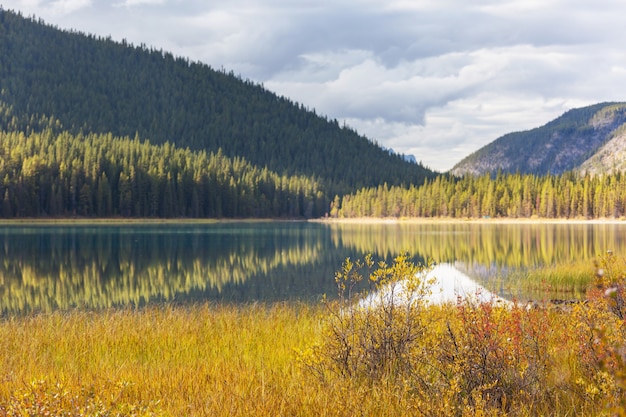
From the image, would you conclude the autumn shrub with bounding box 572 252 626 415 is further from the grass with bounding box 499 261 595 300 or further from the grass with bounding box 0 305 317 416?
the grass with bounding box 499 261 595 300

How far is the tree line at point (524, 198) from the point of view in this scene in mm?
156400

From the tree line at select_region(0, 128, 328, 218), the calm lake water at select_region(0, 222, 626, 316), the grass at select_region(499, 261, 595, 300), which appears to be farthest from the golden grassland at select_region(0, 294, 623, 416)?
the tree line at select_region(0, 128, 328, 218)

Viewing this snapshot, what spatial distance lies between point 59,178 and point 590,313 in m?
155

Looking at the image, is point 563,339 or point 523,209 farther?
point 523,209

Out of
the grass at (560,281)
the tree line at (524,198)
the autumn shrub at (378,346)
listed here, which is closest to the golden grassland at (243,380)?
the autumn shrub at (378,346)

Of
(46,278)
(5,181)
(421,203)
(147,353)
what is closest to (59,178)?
(5,181)

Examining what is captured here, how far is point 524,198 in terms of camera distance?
6619 inches

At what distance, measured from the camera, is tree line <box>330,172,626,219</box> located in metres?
156

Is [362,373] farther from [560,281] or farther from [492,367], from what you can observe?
[560,281]

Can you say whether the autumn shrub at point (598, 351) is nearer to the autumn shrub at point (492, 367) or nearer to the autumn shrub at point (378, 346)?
the autumn shrub at point (492, 367)

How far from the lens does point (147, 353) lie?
40.6ft

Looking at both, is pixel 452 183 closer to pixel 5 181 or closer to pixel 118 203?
pixel 118 203

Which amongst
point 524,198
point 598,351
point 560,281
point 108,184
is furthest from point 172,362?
point 524,198

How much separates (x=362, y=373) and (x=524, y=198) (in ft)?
556
